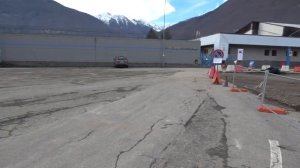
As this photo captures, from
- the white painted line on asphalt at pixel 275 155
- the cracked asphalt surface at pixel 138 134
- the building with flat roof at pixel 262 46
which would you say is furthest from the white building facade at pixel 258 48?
the white painted line on asphalt at pixel 275 155

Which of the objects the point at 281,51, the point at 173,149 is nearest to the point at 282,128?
the point at 173,149

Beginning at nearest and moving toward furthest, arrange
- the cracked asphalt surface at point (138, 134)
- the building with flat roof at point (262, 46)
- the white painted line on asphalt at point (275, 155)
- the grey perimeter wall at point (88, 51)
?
the cracked asphalt surface at point (138, 134) < the white painted line on asphalt at point (275, 155) < the grey perimeter wall at point (88, 51) < the building with flat roof at point (262, 46)

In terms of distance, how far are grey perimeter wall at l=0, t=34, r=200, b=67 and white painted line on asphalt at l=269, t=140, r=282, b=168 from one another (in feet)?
182

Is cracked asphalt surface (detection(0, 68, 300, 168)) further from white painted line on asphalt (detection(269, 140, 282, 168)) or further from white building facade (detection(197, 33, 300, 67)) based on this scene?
white building facade (detection(197, 33, 300, 67))

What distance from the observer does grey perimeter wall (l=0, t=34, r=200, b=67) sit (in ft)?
200

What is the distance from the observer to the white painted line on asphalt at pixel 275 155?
22.6 feet

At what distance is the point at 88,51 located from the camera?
64.1 metres

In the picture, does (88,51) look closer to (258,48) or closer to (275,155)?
(258,48)

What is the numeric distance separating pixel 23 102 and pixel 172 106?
4958mm

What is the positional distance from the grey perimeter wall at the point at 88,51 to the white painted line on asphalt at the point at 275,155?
A: 182 feet

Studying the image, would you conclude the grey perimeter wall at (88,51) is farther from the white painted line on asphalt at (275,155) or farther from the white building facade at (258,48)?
the white painted line on asphalt at (275,155)

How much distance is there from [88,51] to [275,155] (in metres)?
58.0

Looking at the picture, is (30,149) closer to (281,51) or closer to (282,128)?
(282,128)

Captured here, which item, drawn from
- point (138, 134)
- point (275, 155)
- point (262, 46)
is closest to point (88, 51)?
point (262, 46)
